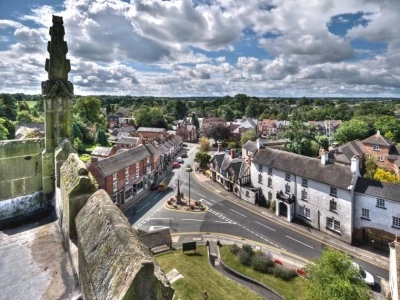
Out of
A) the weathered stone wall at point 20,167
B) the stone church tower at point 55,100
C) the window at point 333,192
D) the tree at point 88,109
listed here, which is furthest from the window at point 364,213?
the tree at point 88,109

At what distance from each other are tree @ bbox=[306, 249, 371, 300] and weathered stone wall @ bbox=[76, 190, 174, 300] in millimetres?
16671

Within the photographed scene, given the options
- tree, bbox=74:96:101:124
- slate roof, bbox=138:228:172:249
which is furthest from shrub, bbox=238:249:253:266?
tree, bbox=74:96:101:124

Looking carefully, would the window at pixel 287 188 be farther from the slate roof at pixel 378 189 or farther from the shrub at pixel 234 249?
the shrub at pixel 234 249

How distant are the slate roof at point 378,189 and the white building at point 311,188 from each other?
0.94m

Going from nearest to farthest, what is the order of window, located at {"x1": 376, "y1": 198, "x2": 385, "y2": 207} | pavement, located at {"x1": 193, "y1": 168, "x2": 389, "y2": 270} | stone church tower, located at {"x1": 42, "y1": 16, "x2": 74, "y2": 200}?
stone church tower, located at {"x1": 42, "y1": 16, "x2": 74, "y2": 200} → pavement, located at {"x1": 193, "y1": 168, "x2": 389, "y2": 270} → window, located at {"x1": 376, "y1": 198, "x2": 385, "y2": 207}

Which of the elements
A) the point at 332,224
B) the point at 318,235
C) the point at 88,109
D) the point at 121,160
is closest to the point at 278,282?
the point at 318,235

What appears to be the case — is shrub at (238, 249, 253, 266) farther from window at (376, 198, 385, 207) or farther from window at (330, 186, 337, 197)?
window at (376, 198, 385, 207)

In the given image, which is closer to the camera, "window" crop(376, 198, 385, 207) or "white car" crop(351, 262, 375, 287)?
"white car" crop(351, 262, 375, 287)

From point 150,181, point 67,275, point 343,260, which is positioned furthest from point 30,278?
point 150,181

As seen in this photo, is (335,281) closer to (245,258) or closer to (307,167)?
(245,258)

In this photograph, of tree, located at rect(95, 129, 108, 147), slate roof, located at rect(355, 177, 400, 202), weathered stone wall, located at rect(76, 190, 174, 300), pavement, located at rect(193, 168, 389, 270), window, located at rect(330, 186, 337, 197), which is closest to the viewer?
weathered stone wall, located at rect(76, 190, 174, 300)

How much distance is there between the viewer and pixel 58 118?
24.2ft

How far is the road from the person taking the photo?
28.7m

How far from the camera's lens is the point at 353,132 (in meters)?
69.6
